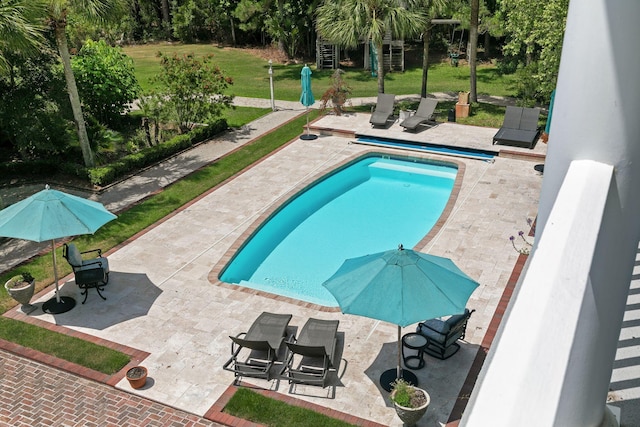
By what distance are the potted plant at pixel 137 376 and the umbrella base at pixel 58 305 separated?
3.41 metres

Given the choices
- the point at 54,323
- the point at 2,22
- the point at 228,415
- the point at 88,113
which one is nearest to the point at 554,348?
the point at 228,415

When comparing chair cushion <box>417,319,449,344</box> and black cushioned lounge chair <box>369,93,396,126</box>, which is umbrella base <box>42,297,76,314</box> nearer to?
chair cushion <box>417,319,449,344</box>

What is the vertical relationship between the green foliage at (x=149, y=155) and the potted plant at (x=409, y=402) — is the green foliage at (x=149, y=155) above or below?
above

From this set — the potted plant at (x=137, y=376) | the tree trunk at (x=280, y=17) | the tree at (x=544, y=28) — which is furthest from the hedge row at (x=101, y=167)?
the tree trunk at (x=280, y=17)

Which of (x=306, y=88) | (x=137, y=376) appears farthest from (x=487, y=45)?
(x=137, y=376)

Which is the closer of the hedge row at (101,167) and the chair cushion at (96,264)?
the chair cushion at (96,264)

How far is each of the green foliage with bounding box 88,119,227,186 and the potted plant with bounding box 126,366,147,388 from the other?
34.3 feet

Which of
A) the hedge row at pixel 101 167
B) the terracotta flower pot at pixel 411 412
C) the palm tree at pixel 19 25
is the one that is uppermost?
the palm tree at pixel 19 25

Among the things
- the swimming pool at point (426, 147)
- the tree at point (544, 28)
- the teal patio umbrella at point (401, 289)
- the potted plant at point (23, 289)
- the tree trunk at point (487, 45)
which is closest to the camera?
the teal patio umbrella at point (401, 289)

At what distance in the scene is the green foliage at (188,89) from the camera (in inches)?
902

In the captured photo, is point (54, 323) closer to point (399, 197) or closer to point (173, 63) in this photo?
point (399, 197)

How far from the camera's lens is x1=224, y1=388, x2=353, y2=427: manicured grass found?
962 cm

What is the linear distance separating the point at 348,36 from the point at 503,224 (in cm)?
1259

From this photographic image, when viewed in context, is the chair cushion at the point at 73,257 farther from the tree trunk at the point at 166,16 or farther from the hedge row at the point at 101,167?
the tree trunk at the point at 166,16
